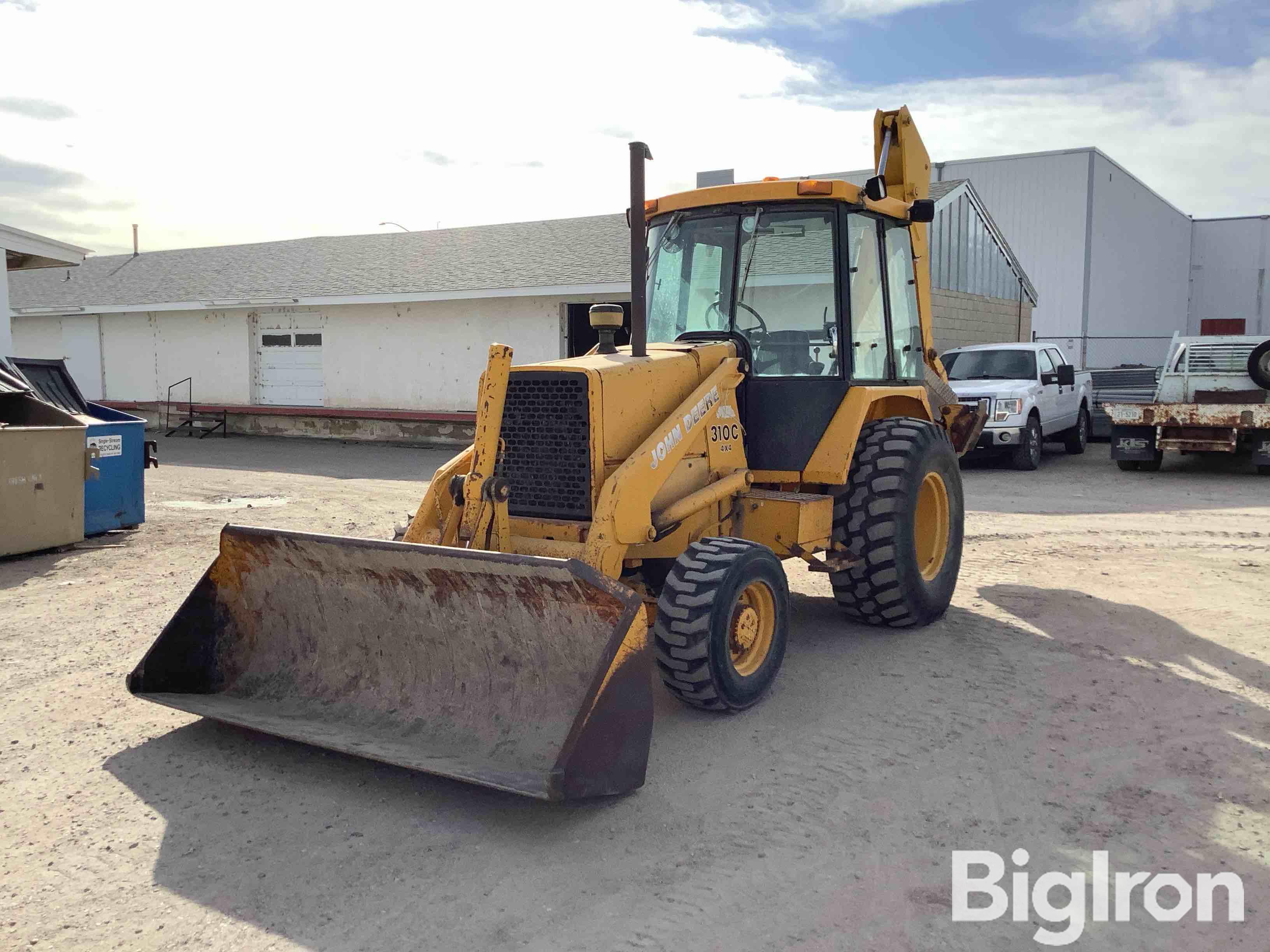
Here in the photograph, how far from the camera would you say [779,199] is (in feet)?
19.4

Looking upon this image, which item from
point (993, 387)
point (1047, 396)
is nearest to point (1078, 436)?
point (1047, 396)

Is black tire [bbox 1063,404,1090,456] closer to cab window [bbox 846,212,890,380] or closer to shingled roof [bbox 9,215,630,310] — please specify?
shingled roof [bbox 9,215,630,310]

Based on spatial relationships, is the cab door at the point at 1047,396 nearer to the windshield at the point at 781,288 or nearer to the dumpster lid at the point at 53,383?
the windshield at the point at 781,288

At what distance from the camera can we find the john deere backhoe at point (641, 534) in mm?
4148

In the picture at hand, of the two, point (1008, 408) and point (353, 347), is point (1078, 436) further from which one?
point (353, 347)

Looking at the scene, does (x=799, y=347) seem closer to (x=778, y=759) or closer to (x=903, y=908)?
(x=778, y=759)

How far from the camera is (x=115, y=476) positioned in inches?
389

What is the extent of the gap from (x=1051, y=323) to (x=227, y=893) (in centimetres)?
2992

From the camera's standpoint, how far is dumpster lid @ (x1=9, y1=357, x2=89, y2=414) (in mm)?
10711

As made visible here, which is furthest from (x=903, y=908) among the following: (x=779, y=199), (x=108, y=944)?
(x=779, y=199)

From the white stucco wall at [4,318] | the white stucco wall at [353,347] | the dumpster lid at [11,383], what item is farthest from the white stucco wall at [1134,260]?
the dumpster lid at [11,383]

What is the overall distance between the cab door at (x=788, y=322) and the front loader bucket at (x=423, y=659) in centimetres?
220

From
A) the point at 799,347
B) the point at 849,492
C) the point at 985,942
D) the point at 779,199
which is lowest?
the point at 985,942

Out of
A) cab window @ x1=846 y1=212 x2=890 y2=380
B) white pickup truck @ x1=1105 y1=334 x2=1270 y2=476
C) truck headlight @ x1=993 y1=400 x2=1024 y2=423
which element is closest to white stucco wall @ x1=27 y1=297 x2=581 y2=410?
truck headlight @ x1=993 y1=400 x2=1024 y2=423
